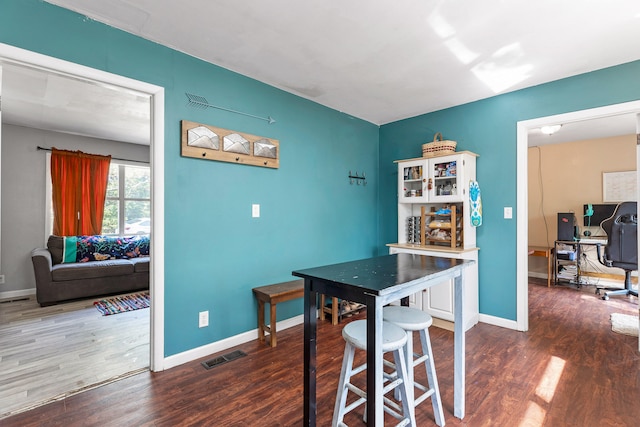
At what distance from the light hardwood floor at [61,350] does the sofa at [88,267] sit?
0.26m

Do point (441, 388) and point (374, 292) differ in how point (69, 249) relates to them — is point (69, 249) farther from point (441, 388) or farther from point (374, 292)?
point (441, 388)

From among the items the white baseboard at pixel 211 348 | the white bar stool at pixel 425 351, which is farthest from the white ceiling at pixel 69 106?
the white bar stool at pixel 425 351

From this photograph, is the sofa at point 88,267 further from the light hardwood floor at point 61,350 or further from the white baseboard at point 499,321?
the white baseboard at point 499,321

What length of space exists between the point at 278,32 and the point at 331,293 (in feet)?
6.06

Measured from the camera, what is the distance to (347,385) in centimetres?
155

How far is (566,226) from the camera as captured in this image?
16.1 feet

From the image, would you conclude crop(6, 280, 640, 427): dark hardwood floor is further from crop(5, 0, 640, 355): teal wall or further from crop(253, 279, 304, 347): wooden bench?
crop(5, 0, 640, 355): teal wall

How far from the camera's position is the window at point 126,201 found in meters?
5.28

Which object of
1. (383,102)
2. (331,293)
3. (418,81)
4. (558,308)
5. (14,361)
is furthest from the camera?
(558,308)

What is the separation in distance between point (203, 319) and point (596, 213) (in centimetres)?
607

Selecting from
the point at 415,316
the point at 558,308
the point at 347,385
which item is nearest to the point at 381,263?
the point at 415,316

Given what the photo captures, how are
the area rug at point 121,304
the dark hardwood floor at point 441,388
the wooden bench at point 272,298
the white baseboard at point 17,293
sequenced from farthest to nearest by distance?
the white baseboard at point 17,293 → the area rug at point 121,304 → the wooden bench at point 272,298 → the dark hardwood floor at point 441,388

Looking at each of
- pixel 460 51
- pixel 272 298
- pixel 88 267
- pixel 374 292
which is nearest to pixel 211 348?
pixel 272 298

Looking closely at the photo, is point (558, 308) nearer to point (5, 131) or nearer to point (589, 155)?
point (589, 155)
